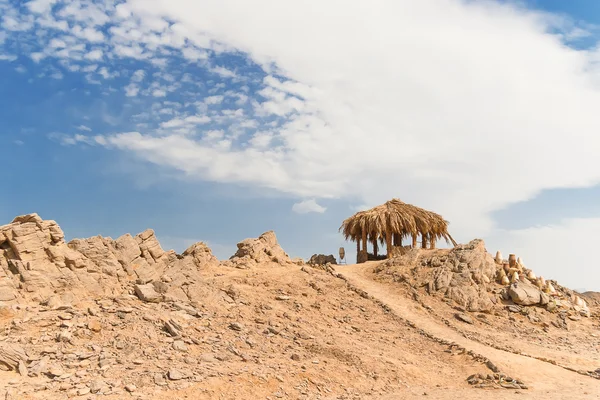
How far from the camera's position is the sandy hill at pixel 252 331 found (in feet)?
33.1

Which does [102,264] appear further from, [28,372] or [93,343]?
[28,372]

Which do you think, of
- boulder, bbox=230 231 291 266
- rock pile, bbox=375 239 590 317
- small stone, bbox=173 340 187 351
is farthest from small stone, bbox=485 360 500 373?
boulder, bbox=230 231 291 266

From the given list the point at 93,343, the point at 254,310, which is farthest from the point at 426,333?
the point at 93,343

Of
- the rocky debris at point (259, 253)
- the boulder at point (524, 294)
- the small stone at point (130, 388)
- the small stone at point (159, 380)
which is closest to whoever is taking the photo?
the small stone at point (130, 388)

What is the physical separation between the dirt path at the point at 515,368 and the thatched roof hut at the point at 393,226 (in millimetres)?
7535

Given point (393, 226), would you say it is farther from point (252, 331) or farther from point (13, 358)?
point (13, 358)

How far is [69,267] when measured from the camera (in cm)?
1330

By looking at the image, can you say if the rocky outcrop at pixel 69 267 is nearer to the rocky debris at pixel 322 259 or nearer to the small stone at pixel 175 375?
the small stone at pixel 175 375

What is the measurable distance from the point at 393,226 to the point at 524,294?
809 cm

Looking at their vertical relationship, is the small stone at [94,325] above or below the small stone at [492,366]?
above

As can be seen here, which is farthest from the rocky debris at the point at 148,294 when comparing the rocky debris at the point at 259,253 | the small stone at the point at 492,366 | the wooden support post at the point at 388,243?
the wooden support post at the point at 388,243

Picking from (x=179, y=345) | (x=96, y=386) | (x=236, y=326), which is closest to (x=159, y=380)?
(x=96, y=386)

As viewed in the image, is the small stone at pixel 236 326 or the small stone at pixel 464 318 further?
the small stone at pixel 464 318

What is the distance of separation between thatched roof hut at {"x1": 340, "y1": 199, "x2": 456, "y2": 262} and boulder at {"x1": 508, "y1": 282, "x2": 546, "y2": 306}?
24.0 ft
